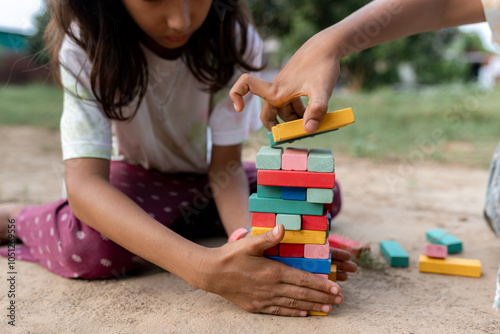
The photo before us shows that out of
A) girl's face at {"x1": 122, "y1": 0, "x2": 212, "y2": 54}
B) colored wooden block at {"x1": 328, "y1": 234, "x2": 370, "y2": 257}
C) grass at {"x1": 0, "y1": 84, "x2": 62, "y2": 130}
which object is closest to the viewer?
girl's face at {"x1": 122, "y1": 0, "x2": 212, "y2": 54}

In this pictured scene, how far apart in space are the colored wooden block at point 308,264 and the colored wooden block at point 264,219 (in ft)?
0.34

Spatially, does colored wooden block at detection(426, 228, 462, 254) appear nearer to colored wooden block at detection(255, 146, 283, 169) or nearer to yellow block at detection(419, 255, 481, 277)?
yellow block at detection(419, 255, 481, 277)

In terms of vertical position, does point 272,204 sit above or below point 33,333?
above

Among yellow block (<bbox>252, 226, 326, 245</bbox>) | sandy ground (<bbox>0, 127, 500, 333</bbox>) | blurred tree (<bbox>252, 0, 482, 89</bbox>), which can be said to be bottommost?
sandy ground (<bbox>0, 127, 500, 333</bbox>)

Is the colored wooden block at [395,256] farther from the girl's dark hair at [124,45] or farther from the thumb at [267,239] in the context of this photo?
the girl's dark hair at [124,45]

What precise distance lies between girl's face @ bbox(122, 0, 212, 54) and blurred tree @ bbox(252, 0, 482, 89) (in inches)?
240

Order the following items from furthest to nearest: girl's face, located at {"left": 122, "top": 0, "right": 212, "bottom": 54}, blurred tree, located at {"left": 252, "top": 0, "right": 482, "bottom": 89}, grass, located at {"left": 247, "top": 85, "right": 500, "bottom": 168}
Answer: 1. blurred tree, located at {"left": 252, "top": 0, "right": 482, "bottom": 89}
2. grass, located at {"left": 247, "top": 85, "right": 500, "bottom": 168}
3. girl's face, located at {"left": 122, "top": 0, "right": 212, "bottom": 54}

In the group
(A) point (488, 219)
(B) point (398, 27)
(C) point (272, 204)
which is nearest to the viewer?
(C) point (272, 204)

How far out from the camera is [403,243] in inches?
83.8

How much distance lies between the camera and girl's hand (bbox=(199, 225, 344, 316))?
4.40ft

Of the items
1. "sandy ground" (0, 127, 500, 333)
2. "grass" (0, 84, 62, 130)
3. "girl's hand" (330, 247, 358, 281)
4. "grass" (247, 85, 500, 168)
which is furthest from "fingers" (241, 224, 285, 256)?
"grass" (0, 84, 62, 130)

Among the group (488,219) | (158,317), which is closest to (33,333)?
(158,317)

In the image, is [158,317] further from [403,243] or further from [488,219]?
[488,219]

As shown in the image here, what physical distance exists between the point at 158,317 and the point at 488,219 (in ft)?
4.77
